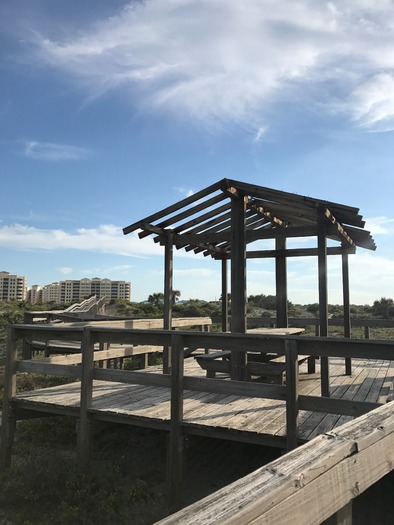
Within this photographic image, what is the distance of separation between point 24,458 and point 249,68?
7.52 meters

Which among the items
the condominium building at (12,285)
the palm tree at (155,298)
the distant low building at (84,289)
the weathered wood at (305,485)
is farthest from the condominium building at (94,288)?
the weathered wood at (305,485)

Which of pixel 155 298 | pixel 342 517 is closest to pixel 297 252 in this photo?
pixel 342 517

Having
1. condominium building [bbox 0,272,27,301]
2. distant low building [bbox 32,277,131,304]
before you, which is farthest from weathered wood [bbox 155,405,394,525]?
condominium building [bbox 0,272,27,301]

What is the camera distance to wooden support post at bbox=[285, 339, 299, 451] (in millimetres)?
3918

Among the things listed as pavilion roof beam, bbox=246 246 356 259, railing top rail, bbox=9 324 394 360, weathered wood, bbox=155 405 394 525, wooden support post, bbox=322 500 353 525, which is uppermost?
pavilion roof beam, bbox=246 246 356 259

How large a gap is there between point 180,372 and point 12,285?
116 meters

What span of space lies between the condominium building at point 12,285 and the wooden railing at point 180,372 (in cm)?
10851

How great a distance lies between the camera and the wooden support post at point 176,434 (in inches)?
169

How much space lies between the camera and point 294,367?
3.94 m

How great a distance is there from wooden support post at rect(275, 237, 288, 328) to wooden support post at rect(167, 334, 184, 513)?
4242mm

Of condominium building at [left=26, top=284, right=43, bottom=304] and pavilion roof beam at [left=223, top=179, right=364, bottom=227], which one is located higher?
condominium building at [left=26, top=284, right=43, bottom=304]

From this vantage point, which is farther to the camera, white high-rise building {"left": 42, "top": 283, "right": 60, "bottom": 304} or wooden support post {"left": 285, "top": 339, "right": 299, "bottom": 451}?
white high-rise building {"left": 42, "top": 283, "right": 60, "bottom": 304}

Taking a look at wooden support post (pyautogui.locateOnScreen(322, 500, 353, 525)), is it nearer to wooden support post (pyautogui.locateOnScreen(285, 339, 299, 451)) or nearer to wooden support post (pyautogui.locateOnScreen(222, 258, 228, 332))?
wooden support post (pyautogui.locateOnScreen(285, 339, 299, 451))

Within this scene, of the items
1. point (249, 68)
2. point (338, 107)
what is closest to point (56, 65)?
point (249, 68)
